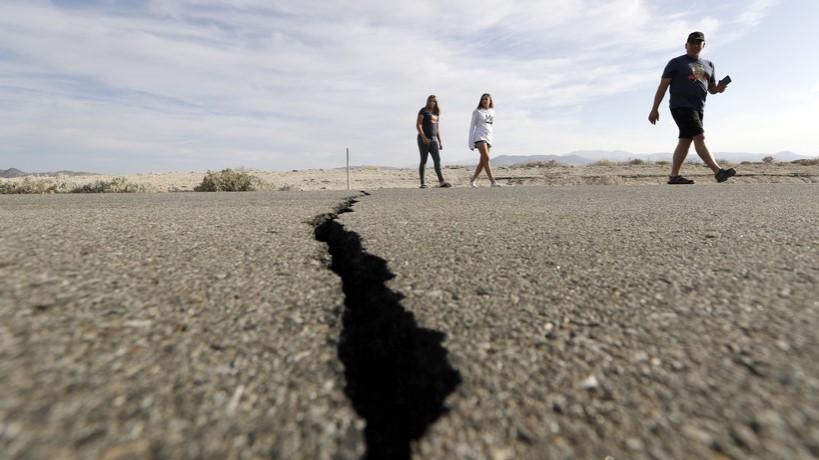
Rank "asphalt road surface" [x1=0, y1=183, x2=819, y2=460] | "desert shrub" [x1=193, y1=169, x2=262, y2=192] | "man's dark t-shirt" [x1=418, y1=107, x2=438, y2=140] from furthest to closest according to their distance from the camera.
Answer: "desert shrub" [x1=193, y1=169, x2=262, y2=192] → "man's dark t-shirt" [x1=418, y1=107, x2=438, y2=140] → "asphalt road surface" [x1=0, y1=183, x2=819, y2=460]

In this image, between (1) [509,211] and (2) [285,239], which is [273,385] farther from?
(1) [509,211]

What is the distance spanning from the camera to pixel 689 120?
587 cm

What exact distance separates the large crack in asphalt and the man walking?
6039 millimetres

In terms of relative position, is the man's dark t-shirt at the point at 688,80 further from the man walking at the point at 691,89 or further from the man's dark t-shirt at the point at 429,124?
the man's dark t-shirt at the point at 429,124

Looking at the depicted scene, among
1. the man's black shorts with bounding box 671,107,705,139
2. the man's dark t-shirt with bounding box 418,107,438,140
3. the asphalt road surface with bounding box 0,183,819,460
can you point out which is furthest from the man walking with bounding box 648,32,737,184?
the asphalt road surface with bounding box 0,183,819,460

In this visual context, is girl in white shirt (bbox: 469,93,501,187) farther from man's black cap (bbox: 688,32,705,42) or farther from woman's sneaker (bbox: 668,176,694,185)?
man's black cap (bbox: 688,32,705,42)

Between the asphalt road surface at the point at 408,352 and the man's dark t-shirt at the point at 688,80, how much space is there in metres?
4.84

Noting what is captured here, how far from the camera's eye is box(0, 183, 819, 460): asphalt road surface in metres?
0.66

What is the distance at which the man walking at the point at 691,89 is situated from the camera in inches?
228

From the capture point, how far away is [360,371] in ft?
2.94

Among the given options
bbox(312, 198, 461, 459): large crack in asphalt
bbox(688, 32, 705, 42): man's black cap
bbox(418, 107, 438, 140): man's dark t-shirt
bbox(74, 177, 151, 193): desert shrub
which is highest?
bbox(688, 32, 705, 42): man's black cap

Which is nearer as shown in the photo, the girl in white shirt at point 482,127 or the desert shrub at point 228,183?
the girl in white shirt at point 482,127

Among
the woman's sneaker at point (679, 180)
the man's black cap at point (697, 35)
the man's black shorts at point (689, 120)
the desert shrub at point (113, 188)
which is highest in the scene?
the man's black cap at point (697, 35)

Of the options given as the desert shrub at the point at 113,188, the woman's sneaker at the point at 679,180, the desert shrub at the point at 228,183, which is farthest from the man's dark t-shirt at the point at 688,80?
the desert shrub at the point at 113,188
